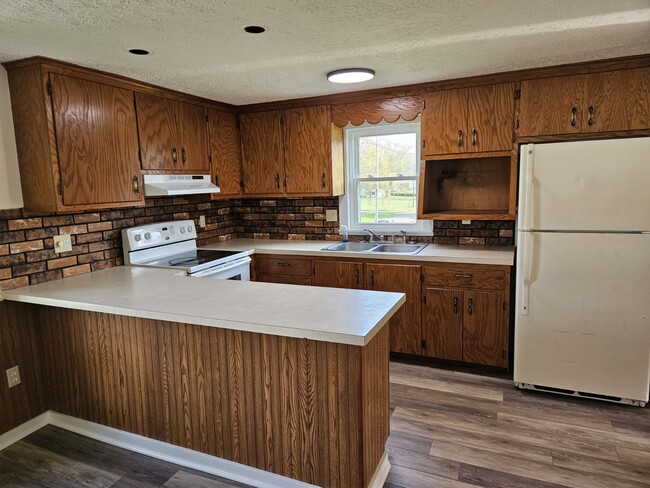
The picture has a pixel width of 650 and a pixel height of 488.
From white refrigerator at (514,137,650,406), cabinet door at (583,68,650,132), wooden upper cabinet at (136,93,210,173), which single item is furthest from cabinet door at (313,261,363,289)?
cabinet door at (583,68,650,132)

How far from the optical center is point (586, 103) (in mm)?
2840

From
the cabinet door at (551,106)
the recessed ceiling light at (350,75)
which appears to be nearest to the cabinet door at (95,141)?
the recessed ceiling light at (350,75)

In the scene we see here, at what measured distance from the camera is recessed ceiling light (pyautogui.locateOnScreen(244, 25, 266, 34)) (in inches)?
77.7

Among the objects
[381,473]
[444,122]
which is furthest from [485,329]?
[444,122]

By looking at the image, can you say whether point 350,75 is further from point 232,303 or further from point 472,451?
point 472,451

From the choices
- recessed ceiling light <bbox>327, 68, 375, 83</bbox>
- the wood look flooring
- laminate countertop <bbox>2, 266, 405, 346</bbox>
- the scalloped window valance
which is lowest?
the wood look flooring

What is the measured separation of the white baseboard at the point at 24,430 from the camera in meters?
2.46

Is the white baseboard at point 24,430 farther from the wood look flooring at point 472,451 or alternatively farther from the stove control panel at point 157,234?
the stove control panel at point 157,234

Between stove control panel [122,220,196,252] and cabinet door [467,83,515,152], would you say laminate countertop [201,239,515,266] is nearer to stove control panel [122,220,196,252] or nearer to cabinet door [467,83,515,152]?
stove control panel [122,220,196,252]

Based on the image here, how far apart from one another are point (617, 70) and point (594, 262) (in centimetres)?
125

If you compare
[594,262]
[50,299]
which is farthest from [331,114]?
[50,299]

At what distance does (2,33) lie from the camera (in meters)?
1.94

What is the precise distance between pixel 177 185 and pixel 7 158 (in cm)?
105

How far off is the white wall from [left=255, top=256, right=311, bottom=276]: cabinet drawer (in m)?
1.80
